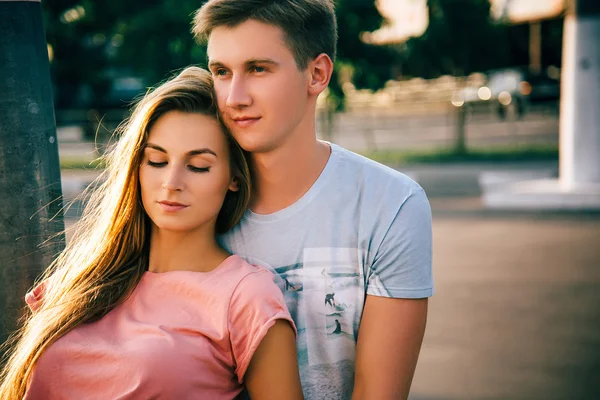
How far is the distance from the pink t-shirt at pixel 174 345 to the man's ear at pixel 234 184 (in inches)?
12.3

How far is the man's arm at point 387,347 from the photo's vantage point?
236 centimetres

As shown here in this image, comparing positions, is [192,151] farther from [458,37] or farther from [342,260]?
[458,37]

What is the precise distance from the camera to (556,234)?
930cm

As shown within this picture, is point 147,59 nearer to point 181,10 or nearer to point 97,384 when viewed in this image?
point 181,10

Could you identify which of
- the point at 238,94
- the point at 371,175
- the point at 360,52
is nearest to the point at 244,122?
the point at 238,94

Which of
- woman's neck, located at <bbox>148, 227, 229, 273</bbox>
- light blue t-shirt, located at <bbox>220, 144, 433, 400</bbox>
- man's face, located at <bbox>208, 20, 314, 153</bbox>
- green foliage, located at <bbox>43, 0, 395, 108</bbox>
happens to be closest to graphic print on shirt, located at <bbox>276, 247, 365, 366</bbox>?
light blue t-shirt, located at <bbox>220, 144, 433, 400</bbox>

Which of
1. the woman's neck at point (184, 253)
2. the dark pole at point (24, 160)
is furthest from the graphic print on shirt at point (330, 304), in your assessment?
the dark pole at point (24, 160)

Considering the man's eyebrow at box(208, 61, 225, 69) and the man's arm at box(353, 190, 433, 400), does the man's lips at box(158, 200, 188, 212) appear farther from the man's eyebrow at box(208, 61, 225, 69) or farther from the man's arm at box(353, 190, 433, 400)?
the man's arm at box(353, 190, 433, 400)

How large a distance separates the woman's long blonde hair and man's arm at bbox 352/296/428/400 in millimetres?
569

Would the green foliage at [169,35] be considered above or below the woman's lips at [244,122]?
above

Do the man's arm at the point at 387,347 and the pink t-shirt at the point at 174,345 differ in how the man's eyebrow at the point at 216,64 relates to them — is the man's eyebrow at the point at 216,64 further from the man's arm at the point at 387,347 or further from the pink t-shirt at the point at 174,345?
the man's arm at the point at 387,347

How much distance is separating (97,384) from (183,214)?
0.57 metres

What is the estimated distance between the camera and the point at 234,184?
2.56 meters

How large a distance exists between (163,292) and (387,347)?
71 cm
